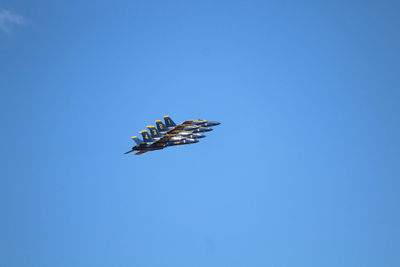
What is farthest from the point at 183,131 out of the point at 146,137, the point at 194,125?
the point at 146,137

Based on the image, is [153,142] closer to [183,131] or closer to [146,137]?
[146,137]

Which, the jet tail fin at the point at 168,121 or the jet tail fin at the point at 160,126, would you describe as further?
the jet tail fin at the point at 160,126

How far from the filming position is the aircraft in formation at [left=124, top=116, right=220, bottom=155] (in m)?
121

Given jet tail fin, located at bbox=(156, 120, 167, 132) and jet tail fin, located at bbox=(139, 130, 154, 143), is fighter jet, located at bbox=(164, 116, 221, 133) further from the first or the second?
jet tail fin, located at bbox=(139, 130, 154, 143)

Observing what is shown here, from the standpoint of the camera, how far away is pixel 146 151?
123 m

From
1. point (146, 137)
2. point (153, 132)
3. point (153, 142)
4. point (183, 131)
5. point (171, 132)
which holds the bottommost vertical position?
point (153, 142)

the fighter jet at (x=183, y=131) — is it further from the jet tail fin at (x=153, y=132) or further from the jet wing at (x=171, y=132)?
the jet wing at (x=171, y=132)

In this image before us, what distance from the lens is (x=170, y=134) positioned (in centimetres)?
12225

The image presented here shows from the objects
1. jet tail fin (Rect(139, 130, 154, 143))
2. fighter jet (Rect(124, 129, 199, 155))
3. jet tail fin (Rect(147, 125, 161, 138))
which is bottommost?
fighter jet (Rect(124, 129, 199, 155))

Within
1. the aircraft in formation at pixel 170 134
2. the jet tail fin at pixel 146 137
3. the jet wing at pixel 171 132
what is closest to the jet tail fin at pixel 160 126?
the aircraft in formation at pixel 170 134

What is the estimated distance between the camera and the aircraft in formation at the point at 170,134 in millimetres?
121062

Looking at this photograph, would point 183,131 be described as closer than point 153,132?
Yes

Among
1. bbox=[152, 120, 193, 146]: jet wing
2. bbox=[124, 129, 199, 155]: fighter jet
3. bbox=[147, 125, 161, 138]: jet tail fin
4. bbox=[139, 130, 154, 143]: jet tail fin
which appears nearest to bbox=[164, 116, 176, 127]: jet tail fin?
bbox=[147, 125, 161, 138]: jet tail fin

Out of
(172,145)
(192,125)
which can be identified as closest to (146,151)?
(172,145)
